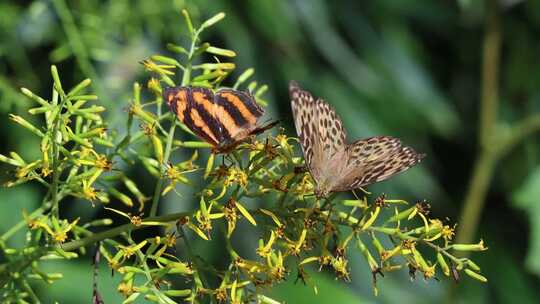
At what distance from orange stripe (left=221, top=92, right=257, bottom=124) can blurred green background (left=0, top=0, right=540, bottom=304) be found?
1084mm

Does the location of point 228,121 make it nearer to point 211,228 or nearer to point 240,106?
point 240,106

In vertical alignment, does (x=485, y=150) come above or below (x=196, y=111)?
below

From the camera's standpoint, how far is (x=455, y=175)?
3.88 meters

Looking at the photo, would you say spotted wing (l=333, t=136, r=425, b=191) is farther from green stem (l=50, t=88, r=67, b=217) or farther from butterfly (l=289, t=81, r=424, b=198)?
green stem (l=50, t=88, r=67, b=217)

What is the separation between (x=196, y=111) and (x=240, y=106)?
0.08 m

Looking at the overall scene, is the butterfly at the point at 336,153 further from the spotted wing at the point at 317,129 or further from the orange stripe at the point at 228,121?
the orange stripe at the point at 228,121

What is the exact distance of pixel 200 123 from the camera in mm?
1347

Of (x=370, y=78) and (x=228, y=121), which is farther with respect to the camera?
(x=370, y=78)

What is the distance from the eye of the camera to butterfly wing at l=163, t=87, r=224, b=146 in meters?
1.34

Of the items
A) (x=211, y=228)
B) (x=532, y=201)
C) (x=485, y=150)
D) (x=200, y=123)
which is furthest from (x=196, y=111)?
(x=485, y=150)

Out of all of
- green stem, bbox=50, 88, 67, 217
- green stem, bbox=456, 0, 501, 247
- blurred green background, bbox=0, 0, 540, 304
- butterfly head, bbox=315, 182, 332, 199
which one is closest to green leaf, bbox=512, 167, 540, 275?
blurred green background, bbox=0, 0, 540, 304

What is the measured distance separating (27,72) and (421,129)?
1656 millimetres

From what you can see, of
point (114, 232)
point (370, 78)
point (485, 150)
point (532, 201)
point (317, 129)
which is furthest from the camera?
point (370, 78)

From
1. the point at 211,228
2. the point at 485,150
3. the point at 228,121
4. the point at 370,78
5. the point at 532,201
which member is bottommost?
the point at 532,201
